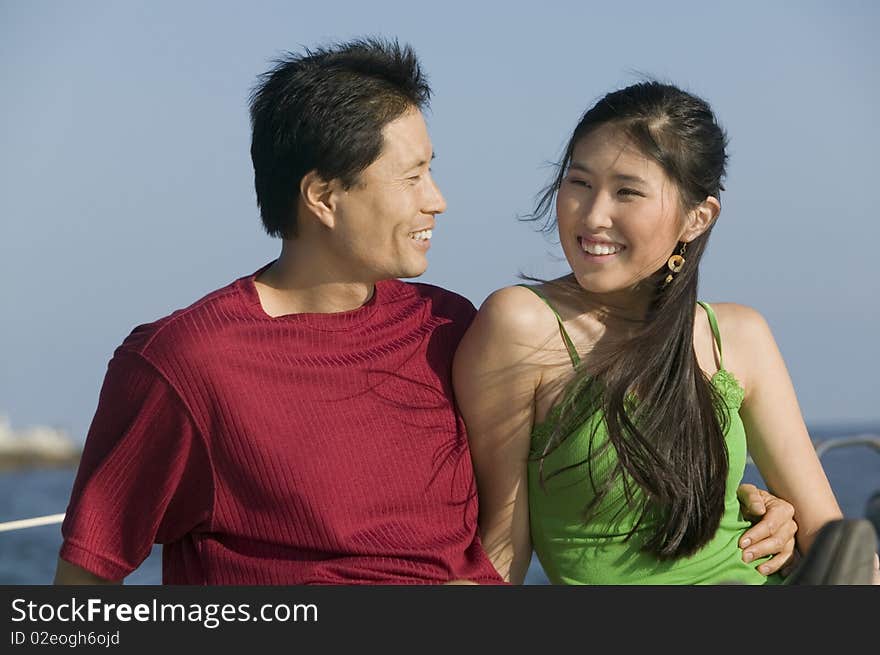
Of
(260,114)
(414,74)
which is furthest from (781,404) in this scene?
(260,114)

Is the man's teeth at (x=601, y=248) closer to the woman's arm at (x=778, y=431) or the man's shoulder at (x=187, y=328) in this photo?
the woman's arm at (x=778, y=431)

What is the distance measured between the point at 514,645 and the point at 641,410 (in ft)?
1.85

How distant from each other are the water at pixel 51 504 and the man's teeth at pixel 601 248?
1.01m

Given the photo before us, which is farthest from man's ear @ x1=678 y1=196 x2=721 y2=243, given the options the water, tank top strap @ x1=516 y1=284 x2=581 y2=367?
the water

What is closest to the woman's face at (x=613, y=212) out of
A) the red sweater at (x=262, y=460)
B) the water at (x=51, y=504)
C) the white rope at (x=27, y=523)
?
the red sweater at (x=262, y=460)

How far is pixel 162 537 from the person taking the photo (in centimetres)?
254

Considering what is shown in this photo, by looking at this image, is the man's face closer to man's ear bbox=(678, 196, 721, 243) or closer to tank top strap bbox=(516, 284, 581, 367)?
tank top strap bbox=(516, 284, 581, 367)

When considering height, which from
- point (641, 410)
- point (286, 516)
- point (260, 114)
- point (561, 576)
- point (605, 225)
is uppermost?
point (260, 114)

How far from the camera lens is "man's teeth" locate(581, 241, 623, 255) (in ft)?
8.66

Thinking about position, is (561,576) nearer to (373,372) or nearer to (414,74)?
(373,372)

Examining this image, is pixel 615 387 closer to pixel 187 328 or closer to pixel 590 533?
pixel 590 533

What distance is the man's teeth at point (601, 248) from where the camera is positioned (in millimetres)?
2641

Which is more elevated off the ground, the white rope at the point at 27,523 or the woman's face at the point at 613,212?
the woman's face at the point at 613,212

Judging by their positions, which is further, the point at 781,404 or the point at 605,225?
the point at 781,404
